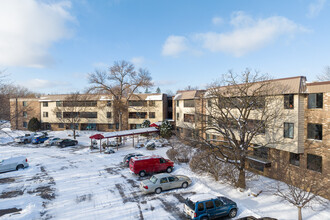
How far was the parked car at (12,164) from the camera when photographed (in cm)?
2130

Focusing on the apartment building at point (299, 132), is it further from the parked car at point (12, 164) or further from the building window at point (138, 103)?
the building window at point (138, 103)

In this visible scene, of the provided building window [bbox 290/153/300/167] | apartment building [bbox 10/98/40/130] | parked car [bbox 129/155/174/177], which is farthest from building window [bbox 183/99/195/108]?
apartment building [bbox 10/98/40/130]

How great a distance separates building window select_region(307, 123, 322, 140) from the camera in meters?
17.3

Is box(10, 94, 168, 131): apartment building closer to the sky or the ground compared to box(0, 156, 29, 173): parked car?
closer to the sky

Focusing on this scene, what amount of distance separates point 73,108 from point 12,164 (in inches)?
985

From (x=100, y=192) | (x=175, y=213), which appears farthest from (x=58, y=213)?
(x=175, y=213)

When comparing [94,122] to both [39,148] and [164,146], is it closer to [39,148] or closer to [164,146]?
[39,148]

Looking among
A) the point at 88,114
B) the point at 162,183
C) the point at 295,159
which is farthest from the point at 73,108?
the point at 295,159

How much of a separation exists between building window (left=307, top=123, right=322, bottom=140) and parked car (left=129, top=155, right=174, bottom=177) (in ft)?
47.3

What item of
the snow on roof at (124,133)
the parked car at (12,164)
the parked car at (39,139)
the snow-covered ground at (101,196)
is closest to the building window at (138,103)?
the snow on roof at (124,133)

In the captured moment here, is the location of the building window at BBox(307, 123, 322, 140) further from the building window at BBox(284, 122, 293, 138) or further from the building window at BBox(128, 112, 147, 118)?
the building window at BBox(128, 112, 147, 118)

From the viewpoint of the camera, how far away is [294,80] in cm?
1881

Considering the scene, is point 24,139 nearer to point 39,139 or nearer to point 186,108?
point 39,139

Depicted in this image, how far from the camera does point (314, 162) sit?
17.7 metres
